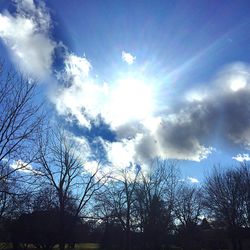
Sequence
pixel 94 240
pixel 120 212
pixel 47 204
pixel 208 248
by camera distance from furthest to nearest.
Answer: pixel 94 240 → pixel 208 248 → pixel 120 212 → pixel 47 204

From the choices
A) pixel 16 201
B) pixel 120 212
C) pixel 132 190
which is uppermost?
pixel 132 190

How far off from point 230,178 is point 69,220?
25067 millimetres

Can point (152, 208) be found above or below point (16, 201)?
above

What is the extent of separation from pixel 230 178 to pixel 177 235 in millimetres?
11857

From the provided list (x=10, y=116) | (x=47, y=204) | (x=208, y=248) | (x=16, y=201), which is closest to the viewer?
(x=10, y=116)

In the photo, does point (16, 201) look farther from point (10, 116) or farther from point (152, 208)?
point (152, 208)

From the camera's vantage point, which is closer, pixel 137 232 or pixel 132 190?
pixel 132 190

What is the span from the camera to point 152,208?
4278cm

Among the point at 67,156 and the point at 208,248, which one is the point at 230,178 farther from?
the point at 67,156

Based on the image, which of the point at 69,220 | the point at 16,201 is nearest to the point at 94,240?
the point at 69,220

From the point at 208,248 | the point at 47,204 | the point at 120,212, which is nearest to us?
the point at 47,204

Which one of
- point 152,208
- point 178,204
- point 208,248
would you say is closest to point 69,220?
point 152,208

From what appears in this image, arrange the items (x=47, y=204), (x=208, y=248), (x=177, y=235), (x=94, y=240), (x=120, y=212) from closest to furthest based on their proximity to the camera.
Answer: (x=47, y=204), (x=120, y=212), (x=177, y=235), (x=208, y=248), (x=94, y=240)

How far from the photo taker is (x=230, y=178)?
1777 inches
